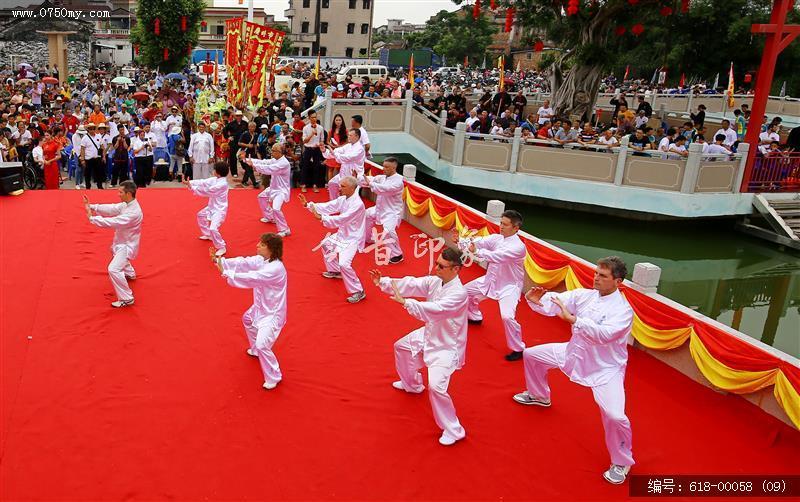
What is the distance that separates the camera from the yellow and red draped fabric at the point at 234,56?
16.8 m

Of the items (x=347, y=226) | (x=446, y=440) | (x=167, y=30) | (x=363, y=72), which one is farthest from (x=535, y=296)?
(x=363, y=72)

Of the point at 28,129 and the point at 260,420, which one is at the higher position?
the point at 28,129

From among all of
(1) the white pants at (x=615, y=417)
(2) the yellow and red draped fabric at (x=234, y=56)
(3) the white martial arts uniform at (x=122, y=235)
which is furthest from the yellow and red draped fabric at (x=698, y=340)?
(2) the yellow and red draped fabric at (x=234, y=56)

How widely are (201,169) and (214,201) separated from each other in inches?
150

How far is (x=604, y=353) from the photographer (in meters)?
4.87

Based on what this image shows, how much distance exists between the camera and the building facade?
58750mm

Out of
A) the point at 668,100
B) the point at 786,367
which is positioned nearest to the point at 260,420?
the point at 786,367

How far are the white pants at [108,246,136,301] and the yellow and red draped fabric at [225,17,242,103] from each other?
10.7 metres

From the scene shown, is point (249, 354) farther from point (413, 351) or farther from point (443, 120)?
point (443, 120)

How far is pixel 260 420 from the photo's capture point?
5.37 metres

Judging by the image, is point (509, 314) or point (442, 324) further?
point (509, 314)

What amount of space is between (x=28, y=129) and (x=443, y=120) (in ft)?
29.5

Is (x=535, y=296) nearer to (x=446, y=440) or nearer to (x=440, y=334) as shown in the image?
(x=440, y=334)

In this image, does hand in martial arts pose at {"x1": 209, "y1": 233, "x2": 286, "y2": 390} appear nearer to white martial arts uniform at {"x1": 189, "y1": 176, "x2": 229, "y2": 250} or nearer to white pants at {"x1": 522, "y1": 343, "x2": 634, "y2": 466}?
white pants at {"x1": 522, "y1": 343, "x2": 634, "y2": 466}
